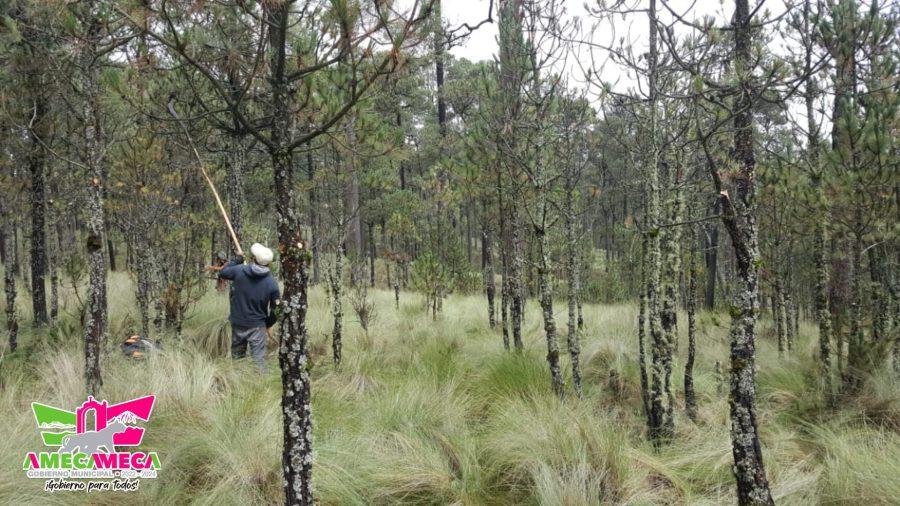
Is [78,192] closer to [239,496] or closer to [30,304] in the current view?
[30,304]

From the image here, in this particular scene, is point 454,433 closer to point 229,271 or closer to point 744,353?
point 744,353

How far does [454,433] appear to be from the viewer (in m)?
4.02

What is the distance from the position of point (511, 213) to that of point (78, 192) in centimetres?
783

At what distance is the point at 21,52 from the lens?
6.15 metres

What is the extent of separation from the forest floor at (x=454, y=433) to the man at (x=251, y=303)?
0.33 metres

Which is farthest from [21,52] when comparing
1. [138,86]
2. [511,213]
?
[511,213]

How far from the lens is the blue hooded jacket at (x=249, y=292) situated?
18.8 feet

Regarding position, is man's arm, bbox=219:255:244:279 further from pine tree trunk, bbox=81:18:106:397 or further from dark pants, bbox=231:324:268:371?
pine tree trunk, bbox=81:18:106:397

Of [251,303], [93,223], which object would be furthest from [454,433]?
[93,223]

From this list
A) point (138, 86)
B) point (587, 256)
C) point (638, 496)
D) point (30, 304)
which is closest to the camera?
point (638, 496)

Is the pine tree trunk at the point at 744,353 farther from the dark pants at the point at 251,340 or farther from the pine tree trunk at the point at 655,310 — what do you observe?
the dark pants at the point at 251,340

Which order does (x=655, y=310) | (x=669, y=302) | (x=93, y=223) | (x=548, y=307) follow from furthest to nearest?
1. (x=548, y=307)
2. (x=669, y=302)
3. (x=655, y=310)
4. (x=93, y=223)

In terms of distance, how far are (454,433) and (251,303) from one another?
313cm

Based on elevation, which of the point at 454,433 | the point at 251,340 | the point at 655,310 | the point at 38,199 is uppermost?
the point at 38,199
